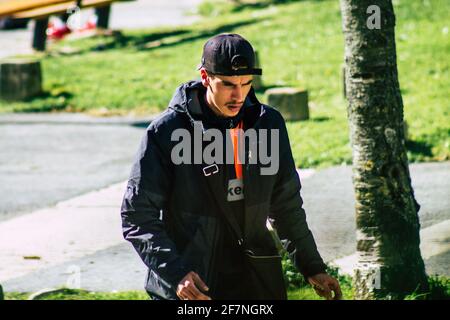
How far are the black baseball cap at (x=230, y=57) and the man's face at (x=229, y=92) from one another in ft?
0.09

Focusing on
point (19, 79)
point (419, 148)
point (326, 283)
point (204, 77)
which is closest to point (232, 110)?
point (204, 77)

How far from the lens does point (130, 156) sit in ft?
40.1

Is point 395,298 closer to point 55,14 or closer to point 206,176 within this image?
point 206,176

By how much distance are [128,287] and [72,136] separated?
5960 mm

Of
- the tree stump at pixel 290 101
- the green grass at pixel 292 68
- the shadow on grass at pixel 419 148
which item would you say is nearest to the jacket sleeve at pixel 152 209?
the green grass at pixel 292 68

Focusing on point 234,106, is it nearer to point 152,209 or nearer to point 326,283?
point 152,209

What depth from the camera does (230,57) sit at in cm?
431

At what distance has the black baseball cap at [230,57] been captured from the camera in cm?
430

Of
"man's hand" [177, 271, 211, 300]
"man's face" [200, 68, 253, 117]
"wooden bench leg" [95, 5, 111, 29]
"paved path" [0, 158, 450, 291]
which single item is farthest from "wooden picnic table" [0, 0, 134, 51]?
"man's hand" [177, 271, 211, 300]

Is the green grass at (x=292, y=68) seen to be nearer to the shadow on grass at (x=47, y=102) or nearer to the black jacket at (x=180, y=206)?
the shadow on grass at (x=47, y=102)

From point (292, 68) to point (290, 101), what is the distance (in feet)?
10.5

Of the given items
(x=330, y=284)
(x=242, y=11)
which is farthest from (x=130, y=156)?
(x=242, y=11)

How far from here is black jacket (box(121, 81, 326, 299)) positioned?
4305 millimetres

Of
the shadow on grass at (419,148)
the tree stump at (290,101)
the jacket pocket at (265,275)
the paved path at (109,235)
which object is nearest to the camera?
the jacket pocket at (265,275)
